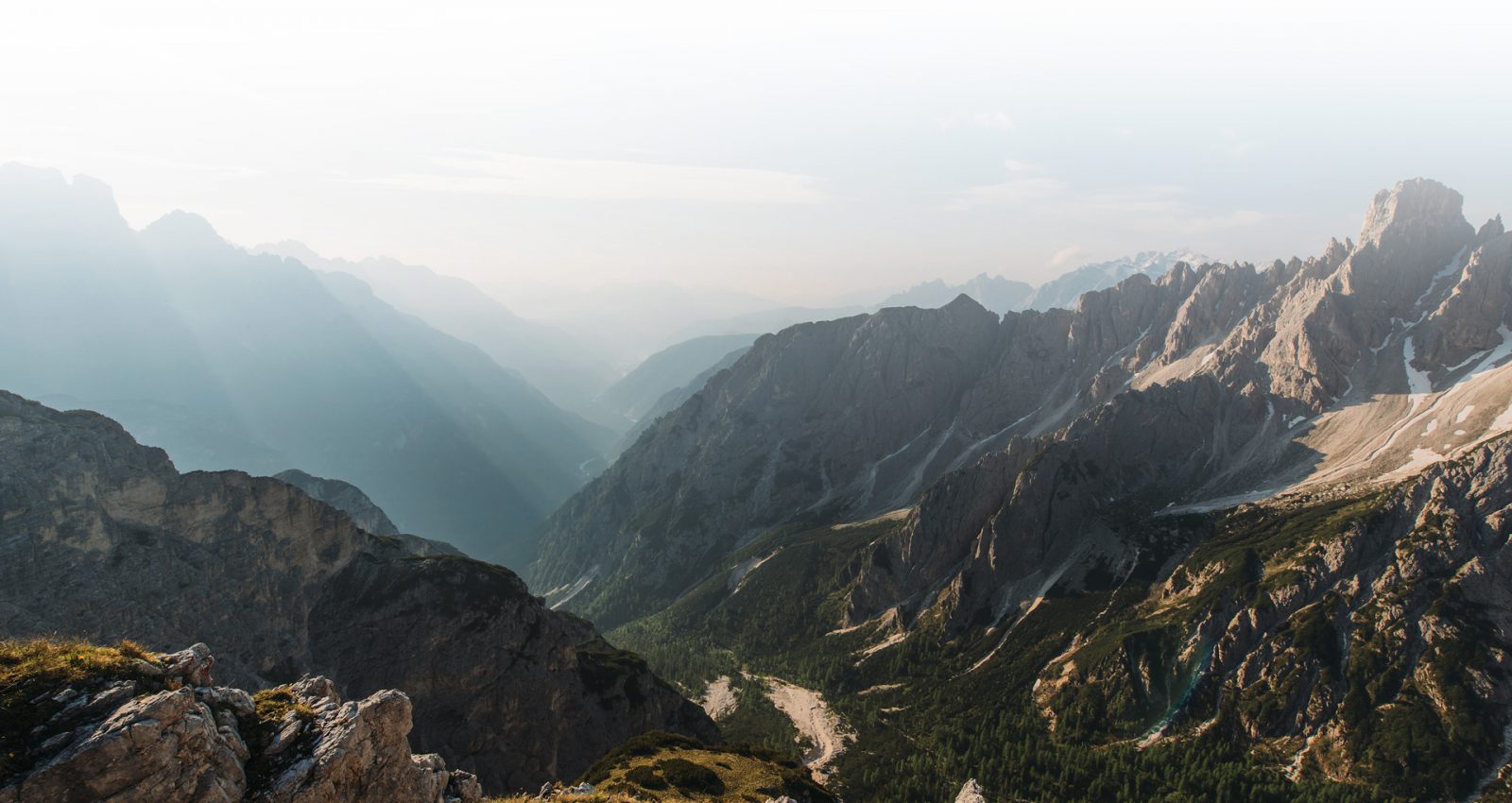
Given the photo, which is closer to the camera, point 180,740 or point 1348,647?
Result: point 180,740

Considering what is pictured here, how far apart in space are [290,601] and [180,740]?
9482cm

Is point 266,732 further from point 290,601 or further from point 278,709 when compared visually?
point 290,601

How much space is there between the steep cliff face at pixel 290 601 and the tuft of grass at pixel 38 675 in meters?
71.5

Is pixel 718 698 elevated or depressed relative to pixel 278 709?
depressed

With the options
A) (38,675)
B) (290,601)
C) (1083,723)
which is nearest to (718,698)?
(1083,723)

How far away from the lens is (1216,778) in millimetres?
120250

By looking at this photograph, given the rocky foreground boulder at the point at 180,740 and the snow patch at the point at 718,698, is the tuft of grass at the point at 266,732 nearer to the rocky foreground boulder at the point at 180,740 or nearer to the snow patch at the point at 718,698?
the rocky foreground boulder at the point at 180,740

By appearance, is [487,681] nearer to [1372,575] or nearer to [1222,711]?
[1222,711]

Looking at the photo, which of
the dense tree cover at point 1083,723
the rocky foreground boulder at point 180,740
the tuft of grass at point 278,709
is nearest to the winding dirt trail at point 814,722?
the dense tree cover at point 1083,723

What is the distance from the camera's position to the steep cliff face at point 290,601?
85.8 meters

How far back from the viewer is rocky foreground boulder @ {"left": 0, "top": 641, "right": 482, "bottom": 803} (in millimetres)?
24703

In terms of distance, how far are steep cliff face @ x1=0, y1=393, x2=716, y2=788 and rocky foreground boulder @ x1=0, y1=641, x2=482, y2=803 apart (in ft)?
238

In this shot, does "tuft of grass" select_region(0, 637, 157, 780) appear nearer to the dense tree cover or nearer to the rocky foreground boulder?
the rocky foreground boulder

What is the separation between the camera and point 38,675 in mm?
26953
